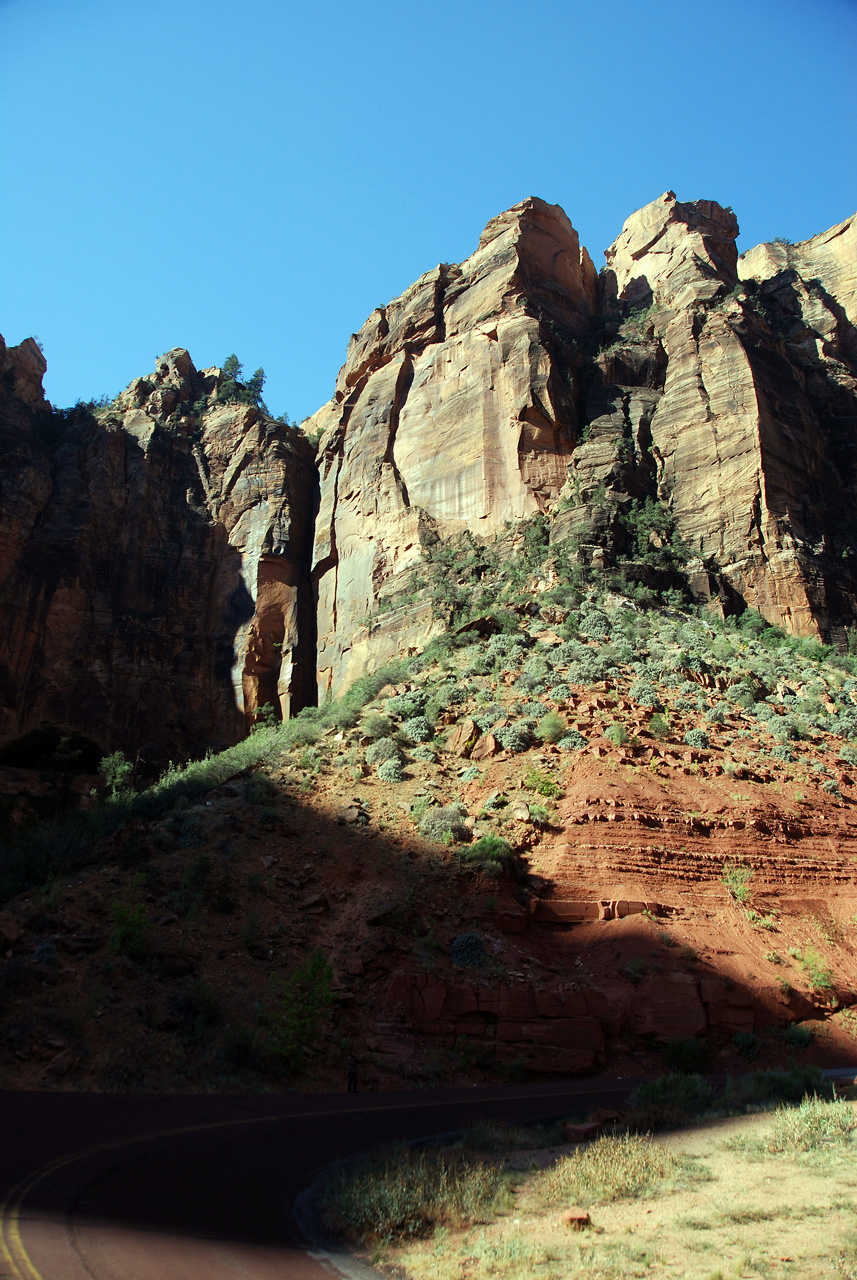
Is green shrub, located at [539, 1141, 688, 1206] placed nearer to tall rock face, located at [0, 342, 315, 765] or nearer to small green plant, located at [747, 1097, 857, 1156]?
→ small green plant, located at [747, 1097, 857, 1156]

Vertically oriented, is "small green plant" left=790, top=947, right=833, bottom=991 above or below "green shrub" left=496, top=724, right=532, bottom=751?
below

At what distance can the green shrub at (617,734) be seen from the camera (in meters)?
22.1

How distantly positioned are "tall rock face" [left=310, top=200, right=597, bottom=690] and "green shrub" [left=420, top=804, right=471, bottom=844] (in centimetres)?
1366

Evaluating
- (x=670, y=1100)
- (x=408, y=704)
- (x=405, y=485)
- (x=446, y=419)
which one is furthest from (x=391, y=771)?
(x=446, y=419)

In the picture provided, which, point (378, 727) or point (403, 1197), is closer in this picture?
point (403, 1197)

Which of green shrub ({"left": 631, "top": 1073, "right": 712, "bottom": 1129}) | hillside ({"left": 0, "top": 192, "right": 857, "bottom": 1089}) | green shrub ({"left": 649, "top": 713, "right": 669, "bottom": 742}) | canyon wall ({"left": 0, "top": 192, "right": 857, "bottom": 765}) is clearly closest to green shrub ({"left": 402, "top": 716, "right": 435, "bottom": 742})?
hillside ({"left": 0, "top": 192, "right": 857, "bottom": 1089})

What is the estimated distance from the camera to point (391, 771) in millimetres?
22484

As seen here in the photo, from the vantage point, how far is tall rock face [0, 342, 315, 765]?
38875mm

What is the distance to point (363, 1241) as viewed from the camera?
586 centimetres

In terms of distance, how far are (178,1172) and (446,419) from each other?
122 feet

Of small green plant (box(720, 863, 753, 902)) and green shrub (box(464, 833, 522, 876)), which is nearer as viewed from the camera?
green shrub (box(464, 833, 522, 876))

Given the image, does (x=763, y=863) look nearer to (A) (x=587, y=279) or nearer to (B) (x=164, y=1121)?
(B) (x=164, y=1121)

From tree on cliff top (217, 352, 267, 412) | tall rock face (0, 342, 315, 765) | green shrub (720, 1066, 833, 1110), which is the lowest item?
green shrub (720, 1066, 833, 1110)

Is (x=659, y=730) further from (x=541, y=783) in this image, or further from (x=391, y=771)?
(x=391, y=771)
